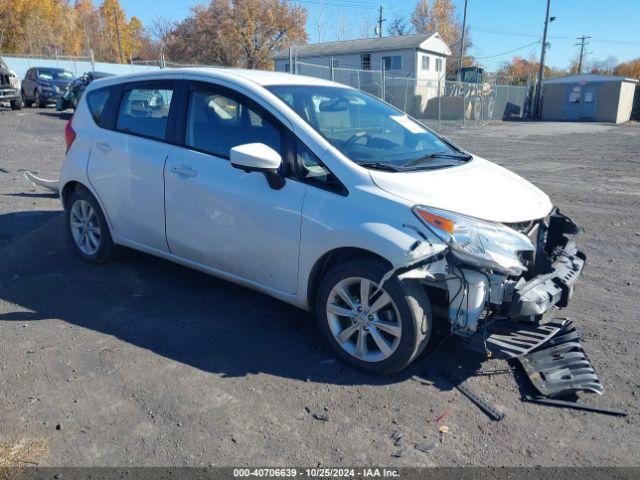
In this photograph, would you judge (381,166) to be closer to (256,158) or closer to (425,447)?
(256,158)

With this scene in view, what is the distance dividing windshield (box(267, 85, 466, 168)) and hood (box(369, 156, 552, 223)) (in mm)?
237

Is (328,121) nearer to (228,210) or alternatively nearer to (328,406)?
(228,210)

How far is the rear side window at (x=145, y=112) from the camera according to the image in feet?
15.1

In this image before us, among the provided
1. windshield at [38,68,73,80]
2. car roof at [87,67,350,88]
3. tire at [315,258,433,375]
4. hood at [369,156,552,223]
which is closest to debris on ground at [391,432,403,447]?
tire at [315,258,433,375]

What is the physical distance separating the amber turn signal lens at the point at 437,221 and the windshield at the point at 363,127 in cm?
59

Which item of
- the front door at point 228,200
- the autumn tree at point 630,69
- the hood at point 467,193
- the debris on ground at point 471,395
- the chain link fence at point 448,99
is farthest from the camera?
the autumn tree at point 630,69

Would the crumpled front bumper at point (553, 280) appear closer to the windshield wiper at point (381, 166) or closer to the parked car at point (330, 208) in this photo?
the parked car at point (330, 208)

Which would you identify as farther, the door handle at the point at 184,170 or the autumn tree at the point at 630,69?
the autumn tree at the point at 630,69

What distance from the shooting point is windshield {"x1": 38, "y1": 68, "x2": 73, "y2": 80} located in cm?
2316

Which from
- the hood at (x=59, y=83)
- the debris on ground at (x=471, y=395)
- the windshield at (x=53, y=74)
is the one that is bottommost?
the debris on ground at (x=471, y=395)

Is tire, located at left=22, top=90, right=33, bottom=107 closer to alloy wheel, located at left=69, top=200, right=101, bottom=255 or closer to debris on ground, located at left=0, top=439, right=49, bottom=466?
alloy wheel, located at left=69, top=200, right=101, bottom=255

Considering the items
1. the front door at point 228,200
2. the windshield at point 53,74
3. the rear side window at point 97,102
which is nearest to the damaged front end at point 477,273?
the front door at point 228,200

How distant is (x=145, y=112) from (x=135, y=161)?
0.47m

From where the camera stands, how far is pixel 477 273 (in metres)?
3.22
